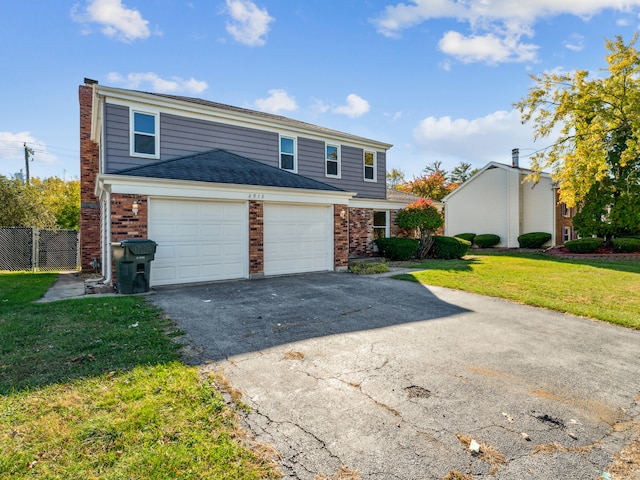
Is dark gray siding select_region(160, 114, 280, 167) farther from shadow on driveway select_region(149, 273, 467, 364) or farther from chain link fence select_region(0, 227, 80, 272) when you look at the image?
chain link fence select_region(0, 227, 80, 272)

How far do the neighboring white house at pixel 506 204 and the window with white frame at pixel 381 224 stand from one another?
9040 millimetres

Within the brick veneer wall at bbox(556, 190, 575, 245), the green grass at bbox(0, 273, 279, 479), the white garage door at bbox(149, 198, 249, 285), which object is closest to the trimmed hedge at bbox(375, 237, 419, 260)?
the white garage door at bbox(149, 198, 249, 285)

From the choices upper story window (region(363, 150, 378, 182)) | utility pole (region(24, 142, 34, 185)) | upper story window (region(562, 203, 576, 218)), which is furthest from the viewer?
utility pole (region(24, 142, 34, 185))

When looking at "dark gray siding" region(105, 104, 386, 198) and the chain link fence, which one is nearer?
"dark gray siding" region(105, 104, 386, 198)

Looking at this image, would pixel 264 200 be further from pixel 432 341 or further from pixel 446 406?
pixel 446 406

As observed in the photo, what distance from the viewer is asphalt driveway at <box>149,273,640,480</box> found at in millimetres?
2326

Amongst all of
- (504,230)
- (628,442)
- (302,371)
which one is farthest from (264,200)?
(504,230)

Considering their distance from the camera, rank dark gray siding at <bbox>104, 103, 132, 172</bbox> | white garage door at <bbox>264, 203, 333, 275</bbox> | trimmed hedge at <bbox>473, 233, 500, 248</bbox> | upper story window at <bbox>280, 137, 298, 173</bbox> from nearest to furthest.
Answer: dark gray siding at <bbox>104, 103, 132, 172</bbox>, white garage door at <bbox>264, 203, 333, 275</bbox>, upper story window at <bbox>280, 137, 298, 173</bbox>, trimmed hedge at <bbox>473, 233, 500, 248</bbox>

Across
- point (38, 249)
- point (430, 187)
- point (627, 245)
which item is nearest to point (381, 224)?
point (627, 245)

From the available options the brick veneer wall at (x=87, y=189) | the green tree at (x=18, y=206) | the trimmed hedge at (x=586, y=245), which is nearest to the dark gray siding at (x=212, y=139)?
the brick veneer wall at (x=87, y=189)

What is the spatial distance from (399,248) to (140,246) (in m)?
9.79

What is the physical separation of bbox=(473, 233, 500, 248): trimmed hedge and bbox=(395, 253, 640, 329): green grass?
28.1 ft

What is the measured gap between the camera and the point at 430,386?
3355 mm

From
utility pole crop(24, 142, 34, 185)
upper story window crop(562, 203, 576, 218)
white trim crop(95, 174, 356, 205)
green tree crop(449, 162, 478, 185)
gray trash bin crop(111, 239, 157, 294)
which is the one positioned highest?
green tree crop(449, 162, 478, 185)
